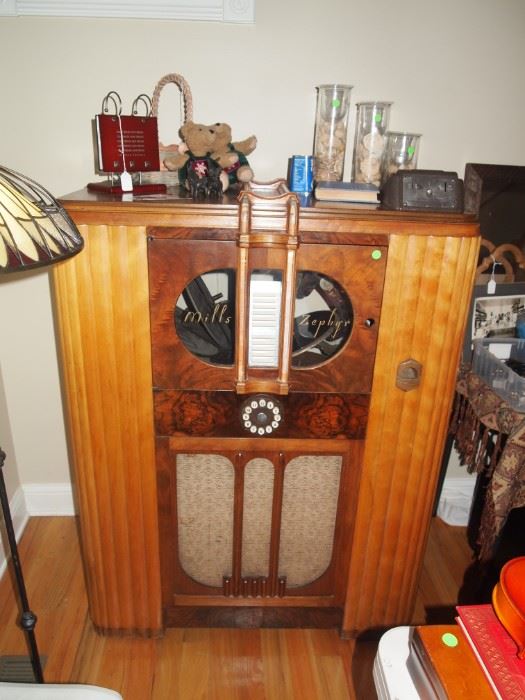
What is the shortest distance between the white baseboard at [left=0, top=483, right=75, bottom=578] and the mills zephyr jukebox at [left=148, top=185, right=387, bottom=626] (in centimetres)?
77

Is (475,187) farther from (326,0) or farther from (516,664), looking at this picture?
(516,664)

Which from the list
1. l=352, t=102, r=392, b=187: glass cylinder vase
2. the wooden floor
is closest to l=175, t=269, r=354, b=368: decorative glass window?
l=352, t=102, r=392, b=187: glass cylinder vase

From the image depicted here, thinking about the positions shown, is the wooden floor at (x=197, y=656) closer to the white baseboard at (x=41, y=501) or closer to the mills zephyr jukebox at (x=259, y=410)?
the mills zephyr jukebox at (x=259, y=410)

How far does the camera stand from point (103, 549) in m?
1.52

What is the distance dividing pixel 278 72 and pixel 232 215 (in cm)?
71

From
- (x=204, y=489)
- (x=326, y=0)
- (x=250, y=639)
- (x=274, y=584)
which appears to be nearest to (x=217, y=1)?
(x=326, y=0)

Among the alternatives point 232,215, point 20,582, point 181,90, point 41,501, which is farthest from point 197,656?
point 181,90

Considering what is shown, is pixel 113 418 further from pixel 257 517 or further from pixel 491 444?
pixel 491 444

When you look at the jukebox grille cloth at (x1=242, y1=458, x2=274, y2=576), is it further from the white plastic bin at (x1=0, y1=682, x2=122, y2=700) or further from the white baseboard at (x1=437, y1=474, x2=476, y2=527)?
the white baseboard at (x1=437, y1=474, x2=476, y2=527)

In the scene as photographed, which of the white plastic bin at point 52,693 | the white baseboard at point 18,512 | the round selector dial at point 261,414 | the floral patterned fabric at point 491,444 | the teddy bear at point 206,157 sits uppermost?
the teddy bear at point 206,157

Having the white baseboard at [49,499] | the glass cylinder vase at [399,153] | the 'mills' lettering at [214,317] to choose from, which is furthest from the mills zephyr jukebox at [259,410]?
the white baseboard at [49,499]

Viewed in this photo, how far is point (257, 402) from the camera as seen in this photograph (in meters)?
1.35

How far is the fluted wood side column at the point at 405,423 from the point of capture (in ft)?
4.09

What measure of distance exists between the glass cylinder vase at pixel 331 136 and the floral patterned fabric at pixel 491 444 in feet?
2.71
